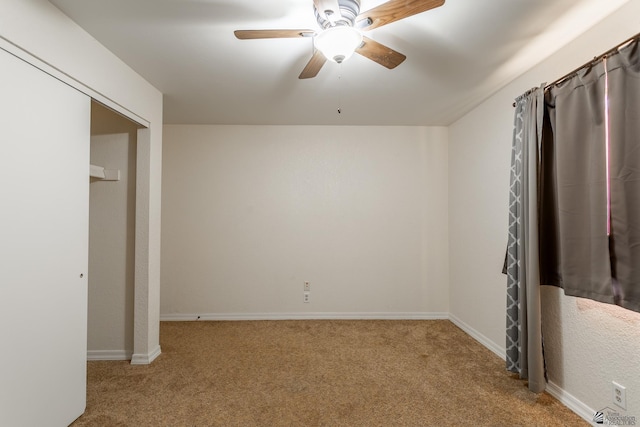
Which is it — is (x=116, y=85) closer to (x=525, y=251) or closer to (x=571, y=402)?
(x=525, y=251)

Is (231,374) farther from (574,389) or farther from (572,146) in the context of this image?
(572,146)

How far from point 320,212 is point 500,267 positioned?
1977 millimetres

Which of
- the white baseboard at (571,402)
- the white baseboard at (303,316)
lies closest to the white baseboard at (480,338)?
the white baseboard at (303,316)

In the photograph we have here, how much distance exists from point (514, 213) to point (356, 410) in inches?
71.4

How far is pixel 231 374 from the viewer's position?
2.31m

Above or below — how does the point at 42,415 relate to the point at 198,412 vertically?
above

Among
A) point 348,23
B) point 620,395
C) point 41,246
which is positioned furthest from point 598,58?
point 41,246

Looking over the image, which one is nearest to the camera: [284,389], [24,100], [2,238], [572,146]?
[2,238]

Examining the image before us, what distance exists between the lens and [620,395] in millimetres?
1599

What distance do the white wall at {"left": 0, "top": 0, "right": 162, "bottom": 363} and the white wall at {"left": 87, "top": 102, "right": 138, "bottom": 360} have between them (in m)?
0.14

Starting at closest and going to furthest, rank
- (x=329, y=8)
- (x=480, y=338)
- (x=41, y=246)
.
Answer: (x=329, y=8) < (x=41, y=246) < (x=480, y=338)

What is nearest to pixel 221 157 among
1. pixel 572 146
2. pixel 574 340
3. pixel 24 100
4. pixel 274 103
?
pixel 274 103

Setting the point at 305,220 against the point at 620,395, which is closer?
the point at 620,395

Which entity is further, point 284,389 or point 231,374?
point 231,374
